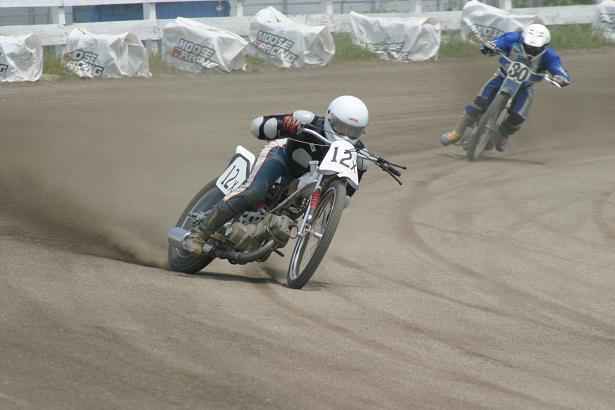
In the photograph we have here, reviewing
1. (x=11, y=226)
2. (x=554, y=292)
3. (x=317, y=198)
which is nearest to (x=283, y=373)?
(x=317, y=198)

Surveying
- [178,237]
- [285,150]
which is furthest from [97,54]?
[285,150]

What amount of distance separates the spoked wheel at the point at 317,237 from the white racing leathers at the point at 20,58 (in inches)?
546

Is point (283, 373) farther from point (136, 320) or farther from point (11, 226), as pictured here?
point (11, 226)

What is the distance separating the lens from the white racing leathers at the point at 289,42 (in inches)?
964

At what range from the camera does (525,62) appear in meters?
15.6

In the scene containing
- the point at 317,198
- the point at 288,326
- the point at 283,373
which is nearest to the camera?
the point at 283,373

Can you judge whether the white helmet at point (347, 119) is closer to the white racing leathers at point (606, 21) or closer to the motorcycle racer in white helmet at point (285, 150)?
the motorcycle racer in white helmet at point (285, 150)

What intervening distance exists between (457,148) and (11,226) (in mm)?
8687

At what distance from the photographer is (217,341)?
6473 millimetres

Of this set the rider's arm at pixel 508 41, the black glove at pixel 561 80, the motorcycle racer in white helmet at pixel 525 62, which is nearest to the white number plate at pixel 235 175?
the motorcycle racer in white helmet at pixel 525 62

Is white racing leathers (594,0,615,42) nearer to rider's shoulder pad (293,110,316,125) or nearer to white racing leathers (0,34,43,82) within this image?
white racing leathers (0,34,43,82)

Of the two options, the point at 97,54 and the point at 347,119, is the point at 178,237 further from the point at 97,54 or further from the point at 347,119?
the point at 97,54

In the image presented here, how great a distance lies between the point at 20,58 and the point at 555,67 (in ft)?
33.7

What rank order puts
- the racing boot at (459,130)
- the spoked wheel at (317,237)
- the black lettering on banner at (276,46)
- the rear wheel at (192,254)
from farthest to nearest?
the black lettering on banner at (276,46) → the racing boot at (459,130) → the rear wheel at (192,254) → the spoked wheel at (317,237)
